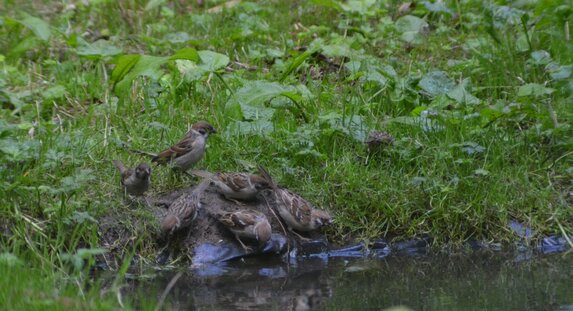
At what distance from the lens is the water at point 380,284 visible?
21.7ft

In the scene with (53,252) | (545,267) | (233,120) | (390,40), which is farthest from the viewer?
(390,40)

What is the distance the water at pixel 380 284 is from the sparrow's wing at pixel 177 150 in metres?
0.98

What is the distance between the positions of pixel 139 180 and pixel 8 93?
8.49 ft

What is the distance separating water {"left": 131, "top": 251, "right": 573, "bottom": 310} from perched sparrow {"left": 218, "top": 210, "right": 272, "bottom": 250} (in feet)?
0.70

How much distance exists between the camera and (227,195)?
7848mm

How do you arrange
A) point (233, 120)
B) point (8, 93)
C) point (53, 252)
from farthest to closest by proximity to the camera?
point (8, 93) < point (233, 120) < point (53, 252)

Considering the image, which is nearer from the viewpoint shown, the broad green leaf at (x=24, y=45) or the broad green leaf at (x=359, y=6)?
the broad green leaf at (x=24, y=45)

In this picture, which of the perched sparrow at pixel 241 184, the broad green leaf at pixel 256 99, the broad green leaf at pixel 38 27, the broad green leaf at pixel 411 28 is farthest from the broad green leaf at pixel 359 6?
the perched sparrow at pixel 241 184

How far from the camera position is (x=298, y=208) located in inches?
297

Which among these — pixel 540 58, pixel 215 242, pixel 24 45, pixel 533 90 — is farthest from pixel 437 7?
pixel 215 242

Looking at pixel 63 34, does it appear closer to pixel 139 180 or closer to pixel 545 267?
pixel 139 180

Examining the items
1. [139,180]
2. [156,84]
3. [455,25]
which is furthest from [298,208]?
[455,25]

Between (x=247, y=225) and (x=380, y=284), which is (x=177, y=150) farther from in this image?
(x=380, y=284)

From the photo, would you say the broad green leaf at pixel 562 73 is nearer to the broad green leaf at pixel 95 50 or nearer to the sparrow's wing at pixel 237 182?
the sparrow's wing at pixel 237 182
